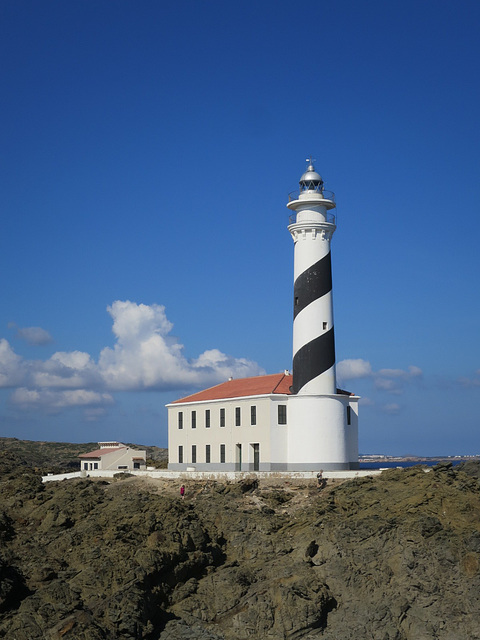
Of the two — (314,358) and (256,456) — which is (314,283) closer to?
(314,358)

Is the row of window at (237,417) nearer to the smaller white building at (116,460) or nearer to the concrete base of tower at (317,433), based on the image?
the concrete base of tower at (317,433)

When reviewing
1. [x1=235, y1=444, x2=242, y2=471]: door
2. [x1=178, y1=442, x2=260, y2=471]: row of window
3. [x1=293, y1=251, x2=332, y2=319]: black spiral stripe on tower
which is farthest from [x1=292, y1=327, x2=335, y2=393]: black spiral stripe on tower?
[x1=235, y1=444, x2=242, y2=471]: door

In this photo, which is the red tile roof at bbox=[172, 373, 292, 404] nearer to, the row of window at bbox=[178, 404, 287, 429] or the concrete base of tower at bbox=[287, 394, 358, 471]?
the row of window at bbox=[178, 404, 287, 429]

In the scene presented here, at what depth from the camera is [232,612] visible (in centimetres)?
2353

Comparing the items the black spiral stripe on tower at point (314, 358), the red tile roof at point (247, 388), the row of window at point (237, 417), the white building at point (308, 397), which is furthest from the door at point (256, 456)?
the black spiral stripe on tower at point (314, 358)

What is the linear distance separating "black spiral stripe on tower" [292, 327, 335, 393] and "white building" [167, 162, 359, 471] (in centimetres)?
4

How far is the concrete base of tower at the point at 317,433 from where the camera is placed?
3428 centimetres

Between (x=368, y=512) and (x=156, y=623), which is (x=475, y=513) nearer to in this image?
(x=368, y=512)

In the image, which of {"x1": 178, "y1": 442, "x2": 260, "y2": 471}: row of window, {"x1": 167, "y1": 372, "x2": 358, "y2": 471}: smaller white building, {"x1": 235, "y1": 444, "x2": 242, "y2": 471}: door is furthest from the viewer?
{"x1": 235, "y1": 444, "x2": 242, "y2": 471}: door

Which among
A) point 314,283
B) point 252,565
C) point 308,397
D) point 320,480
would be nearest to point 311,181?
point 314,283

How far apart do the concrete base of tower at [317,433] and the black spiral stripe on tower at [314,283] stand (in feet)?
13.6

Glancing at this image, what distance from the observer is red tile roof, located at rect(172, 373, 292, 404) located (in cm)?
3639

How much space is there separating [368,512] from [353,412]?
8791 mm

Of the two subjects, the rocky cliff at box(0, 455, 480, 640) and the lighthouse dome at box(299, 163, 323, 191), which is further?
the lighthouse dome at box(299, 163, 323, 191)
